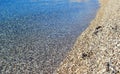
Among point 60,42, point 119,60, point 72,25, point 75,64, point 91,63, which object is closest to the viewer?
point 119,60

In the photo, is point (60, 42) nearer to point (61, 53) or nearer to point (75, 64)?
point (61, 53)

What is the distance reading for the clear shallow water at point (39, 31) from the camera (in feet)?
58.6

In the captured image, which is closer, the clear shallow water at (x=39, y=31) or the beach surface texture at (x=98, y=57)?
the beach surface texture at (x=98, y=57)

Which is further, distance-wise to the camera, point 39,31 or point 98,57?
point 39,31

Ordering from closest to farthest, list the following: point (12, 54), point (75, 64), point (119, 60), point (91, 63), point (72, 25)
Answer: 1. point (119, 60)
2. point (91, 63)
3. point (75, 64)
4. point (12, 54)
5. point (72, 25)

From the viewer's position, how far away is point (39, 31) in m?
25.9

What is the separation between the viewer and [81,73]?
14.2 metres

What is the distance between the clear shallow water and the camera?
58.6 feet

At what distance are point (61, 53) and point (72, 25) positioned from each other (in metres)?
9.03

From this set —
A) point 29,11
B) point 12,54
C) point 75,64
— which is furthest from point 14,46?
point 29,11

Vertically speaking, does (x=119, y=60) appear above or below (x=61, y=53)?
above

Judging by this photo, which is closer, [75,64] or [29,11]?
[75,64]

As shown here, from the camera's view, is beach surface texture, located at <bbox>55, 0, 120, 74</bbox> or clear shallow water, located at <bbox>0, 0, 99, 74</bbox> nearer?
beach surface texture, located at <bbox>55, 0, 120, 74</bbox>

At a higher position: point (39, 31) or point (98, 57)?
point (98, 57)
